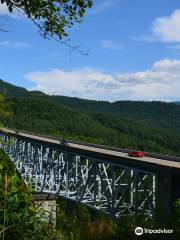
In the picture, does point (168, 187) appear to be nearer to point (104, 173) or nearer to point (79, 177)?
point (104, 173)

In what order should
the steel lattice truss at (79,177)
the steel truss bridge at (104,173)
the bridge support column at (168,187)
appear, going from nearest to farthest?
1. the bridge support column at (168,187)
2. the steel truss bridge at (104,173)
3. the steel lattice truss at (79,177)

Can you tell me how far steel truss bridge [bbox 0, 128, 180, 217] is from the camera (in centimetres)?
2972

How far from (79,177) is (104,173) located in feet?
23.2

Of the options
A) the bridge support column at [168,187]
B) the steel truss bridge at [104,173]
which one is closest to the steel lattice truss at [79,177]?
the steel truss bridge at [104,173]

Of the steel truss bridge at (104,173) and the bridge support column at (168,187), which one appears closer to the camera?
the bridge support column at (168,187)

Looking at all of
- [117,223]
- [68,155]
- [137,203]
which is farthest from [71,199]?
[117,223]

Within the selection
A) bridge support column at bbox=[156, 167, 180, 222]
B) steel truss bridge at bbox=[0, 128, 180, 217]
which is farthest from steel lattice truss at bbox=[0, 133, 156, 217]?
bridge support column at bbox=[156, 167, 180, 222]

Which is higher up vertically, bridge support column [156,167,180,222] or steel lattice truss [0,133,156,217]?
bridge support column [156,167,180,222]

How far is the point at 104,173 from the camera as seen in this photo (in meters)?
48.7

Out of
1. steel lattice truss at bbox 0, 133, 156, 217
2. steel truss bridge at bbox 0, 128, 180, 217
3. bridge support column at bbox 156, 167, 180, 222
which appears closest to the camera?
bridge support column at bbox 156, 167, 180, 222

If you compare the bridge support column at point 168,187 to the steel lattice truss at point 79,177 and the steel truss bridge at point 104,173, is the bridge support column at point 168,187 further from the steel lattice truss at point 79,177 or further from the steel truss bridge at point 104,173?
the steel lattice truss at point 79,177

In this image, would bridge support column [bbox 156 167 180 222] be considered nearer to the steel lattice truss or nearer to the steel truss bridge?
the steel truss bridge

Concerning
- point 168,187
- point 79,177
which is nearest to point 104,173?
point 79,177

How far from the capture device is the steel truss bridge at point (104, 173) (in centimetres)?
2972
